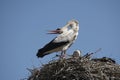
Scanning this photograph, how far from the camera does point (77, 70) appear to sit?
1272cm

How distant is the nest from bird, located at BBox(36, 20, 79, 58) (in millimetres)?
742

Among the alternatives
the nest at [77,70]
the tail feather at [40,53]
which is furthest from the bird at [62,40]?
the nest at [77,70]

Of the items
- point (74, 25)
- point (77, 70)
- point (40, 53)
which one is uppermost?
point (74, 25)

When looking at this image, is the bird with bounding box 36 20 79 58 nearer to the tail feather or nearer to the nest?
the tail feather

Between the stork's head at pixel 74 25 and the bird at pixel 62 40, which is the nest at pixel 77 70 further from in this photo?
the stork's head at pixel 74 25

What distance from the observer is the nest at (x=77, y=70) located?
12.6 m

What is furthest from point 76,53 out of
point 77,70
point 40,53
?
point 77,70

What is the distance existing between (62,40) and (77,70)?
1649 millimetres

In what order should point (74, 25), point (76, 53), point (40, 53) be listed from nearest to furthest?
point (40, 53)
point (76, 53)
point (74, 25)

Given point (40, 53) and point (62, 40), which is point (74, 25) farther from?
point (40, 53)

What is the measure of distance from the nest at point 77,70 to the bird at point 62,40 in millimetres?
742

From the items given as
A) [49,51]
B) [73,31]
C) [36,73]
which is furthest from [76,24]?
[36,73]

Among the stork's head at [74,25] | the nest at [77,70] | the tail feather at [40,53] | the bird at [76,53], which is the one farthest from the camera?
the stork's head at [74,25]

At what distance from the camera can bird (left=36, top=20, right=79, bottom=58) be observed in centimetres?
1384
